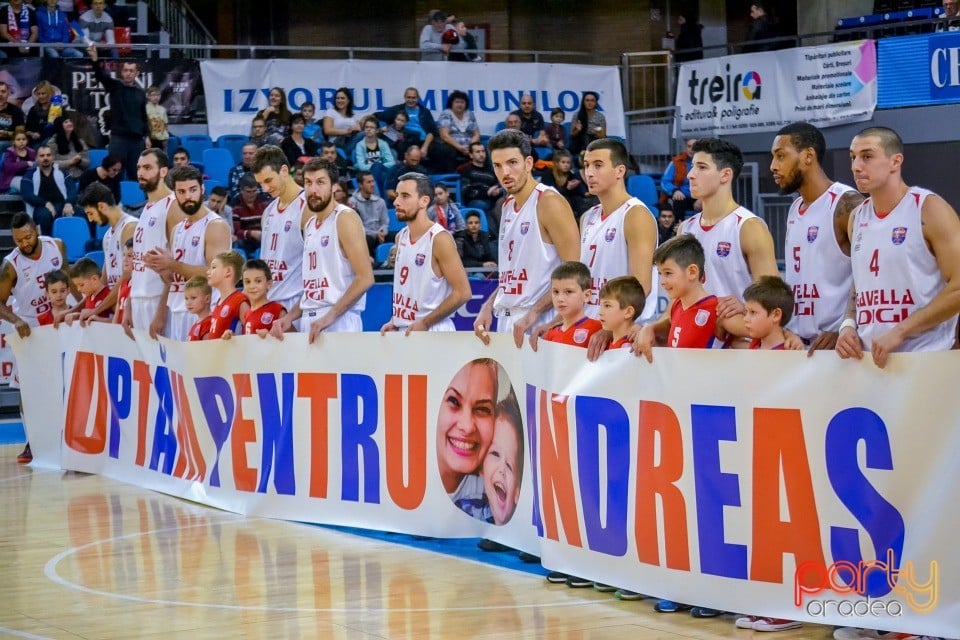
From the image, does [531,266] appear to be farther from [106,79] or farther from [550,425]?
[106,79]

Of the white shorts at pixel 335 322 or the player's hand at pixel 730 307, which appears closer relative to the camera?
the player's hand at pixel 730 307

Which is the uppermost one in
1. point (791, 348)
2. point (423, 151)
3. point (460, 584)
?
point (423, 151)

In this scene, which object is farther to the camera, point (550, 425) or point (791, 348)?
point (550, 425)

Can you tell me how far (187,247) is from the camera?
420 inches

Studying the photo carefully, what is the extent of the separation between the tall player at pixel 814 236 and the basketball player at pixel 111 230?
6.71 meters

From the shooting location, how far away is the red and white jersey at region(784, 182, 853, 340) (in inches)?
252

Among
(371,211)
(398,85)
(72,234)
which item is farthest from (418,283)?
(398,85)

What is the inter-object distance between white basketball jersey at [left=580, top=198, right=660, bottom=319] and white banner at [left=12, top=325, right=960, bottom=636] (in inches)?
23.1

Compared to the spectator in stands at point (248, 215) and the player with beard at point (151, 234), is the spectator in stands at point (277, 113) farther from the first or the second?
the player with beard at point (151, 234)

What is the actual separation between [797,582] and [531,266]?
3034mm

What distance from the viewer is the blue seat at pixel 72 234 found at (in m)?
16.2

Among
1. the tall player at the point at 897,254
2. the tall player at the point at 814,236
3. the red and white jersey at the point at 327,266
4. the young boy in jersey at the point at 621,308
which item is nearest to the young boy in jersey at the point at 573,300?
the young boy in jersey at the point at 621,308

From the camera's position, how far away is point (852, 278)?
6336 millimetres

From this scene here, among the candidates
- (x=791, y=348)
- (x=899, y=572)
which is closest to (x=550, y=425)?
(x=791, y=348)
